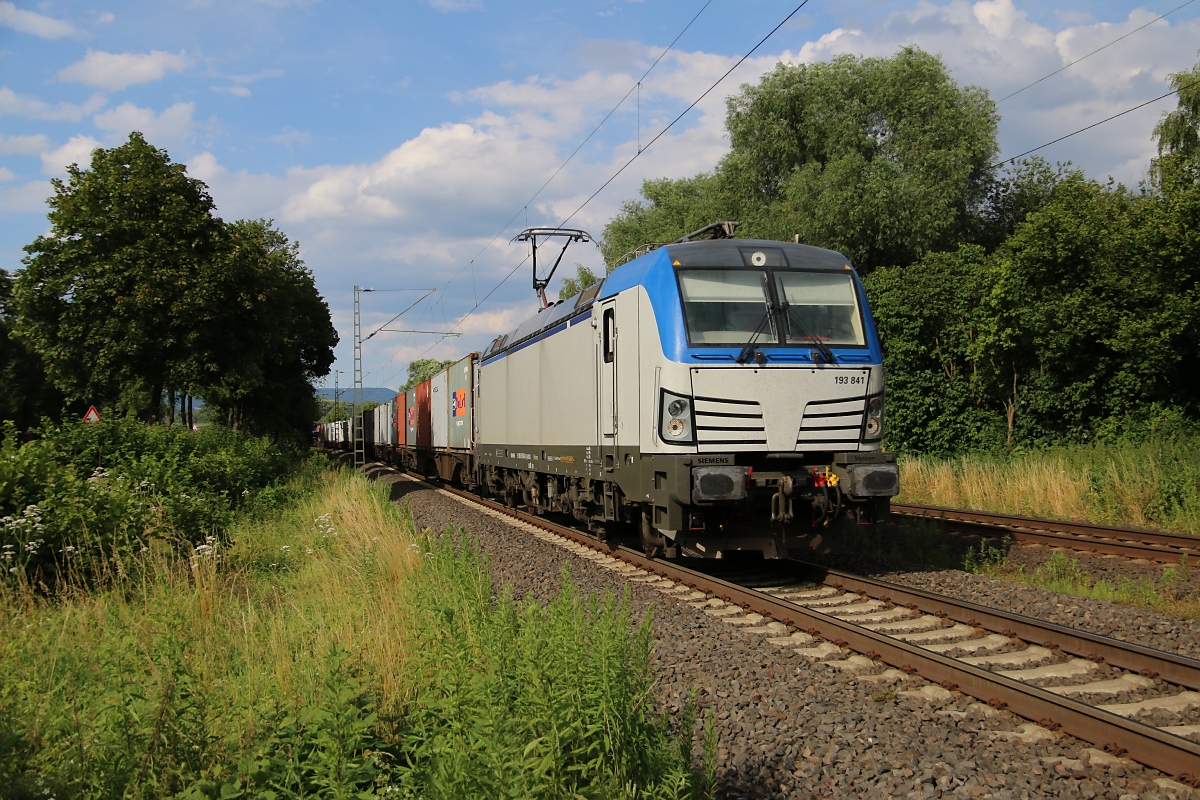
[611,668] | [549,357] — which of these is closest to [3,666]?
[611,668]

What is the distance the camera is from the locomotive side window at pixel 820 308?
9008 millimetres

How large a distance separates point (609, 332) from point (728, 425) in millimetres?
2325

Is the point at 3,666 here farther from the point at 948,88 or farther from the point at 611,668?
the point at 948,88

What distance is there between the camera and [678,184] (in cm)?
4512

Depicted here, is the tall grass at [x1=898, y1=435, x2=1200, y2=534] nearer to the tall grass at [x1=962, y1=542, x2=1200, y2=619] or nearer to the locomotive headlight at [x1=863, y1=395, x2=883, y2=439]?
the tall grass at [x1=962, y1=542, x2=1200, y2=619]

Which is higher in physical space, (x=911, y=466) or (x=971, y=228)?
(x=971, y=228)

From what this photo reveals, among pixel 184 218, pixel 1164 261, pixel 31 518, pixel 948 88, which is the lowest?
pixel 31 518

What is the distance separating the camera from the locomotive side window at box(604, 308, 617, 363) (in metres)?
10.1

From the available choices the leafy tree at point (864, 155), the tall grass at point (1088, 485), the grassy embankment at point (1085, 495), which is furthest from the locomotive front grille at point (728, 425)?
the leafy tree at point (864, 155)

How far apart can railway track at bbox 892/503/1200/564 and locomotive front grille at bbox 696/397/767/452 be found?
4.62m

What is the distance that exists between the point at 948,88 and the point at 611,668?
30450mm

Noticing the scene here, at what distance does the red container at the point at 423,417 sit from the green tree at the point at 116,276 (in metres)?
9.16

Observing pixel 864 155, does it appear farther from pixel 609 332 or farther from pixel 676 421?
pixel 676 421

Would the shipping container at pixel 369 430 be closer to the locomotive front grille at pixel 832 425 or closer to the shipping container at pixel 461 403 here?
the shipping container at pixel 461 403
